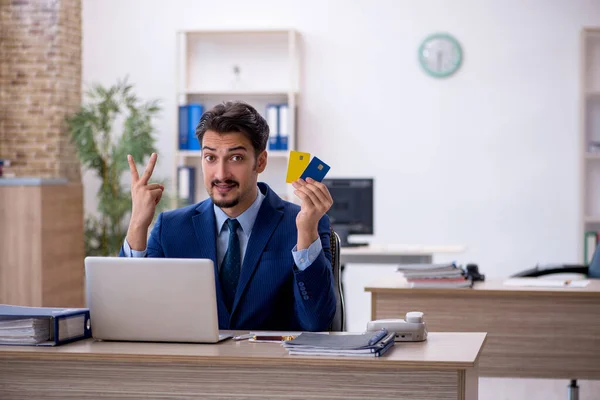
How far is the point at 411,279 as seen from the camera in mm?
4285

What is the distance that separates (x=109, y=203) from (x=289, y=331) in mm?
4266

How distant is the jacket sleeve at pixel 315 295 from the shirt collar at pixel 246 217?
10.2 inches

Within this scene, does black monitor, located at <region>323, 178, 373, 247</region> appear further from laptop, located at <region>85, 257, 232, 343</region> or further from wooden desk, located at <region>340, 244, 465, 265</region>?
laptop, located at <region>85, 257, 232, 343</region>

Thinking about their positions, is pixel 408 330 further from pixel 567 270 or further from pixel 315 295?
pixel 567 270

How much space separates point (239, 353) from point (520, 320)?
2.16m

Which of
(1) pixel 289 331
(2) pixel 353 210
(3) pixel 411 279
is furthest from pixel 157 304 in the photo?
(2) pixel 353 210

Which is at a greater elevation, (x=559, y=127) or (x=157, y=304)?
(x=559, y=127)

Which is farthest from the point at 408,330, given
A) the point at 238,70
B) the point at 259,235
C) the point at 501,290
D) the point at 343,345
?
the point at 238,70

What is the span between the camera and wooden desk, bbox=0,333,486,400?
7.21 ft

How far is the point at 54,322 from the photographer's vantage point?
242 centimetres

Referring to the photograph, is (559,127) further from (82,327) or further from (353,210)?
(82,327)

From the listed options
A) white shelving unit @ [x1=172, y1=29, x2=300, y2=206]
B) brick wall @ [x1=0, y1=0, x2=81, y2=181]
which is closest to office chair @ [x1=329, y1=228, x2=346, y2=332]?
brick wall @ [x1=0, y1=0, x2=81, y2=181]

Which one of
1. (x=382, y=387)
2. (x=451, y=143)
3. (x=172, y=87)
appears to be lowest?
(x=382, y=387)

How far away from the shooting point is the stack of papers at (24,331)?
2449 mm
